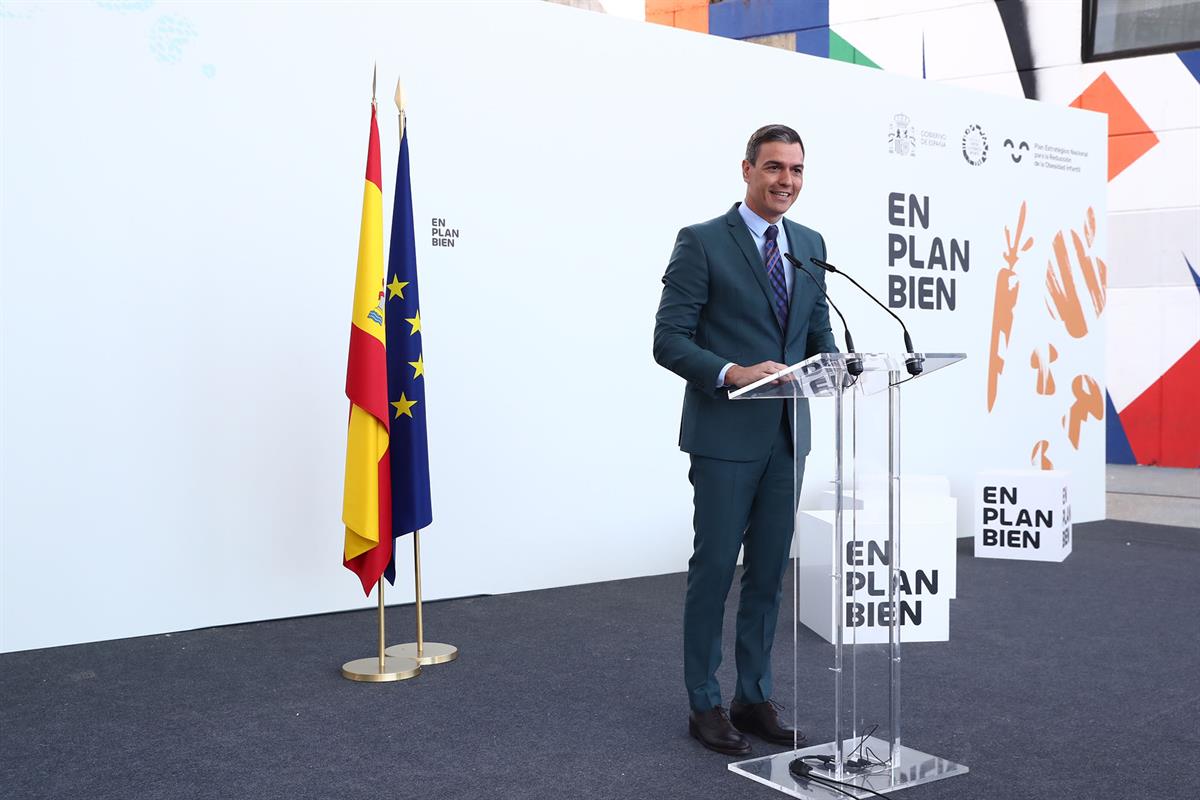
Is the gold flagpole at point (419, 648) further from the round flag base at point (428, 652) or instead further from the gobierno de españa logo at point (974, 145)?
the gobierno de españa logo at point (974, 145)

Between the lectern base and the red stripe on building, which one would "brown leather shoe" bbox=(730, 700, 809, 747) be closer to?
the lectern base

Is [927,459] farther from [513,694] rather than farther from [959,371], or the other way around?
[513,694]

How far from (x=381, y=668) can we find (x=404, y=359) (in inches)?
40.3

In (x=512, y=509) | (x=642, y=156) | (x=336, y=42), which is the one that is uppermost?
(x=336, y=42)

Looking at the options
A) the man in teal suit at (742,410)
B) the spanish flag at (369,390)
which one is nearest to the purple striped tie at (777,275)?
the man in teal suit at (742,410)

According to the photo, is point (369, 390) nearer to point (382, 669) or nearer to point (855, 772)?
point (382, 669)

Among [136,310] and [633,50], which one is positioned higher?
[633,50]

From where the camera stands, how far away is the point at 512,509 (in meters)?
5.09

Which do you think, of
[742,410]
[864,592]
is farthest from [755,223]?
[864,592]

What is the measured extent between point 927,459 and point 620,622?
2.74m

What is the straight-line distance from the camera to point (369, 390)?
381 centimetres

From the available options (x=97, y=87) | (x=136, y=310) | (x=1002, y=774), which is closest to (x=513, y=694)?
(x=1002, y=774)

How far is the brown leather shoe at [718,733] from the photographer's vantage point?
2887 millimetres

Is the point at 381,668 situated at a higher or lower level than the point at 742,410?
lower
